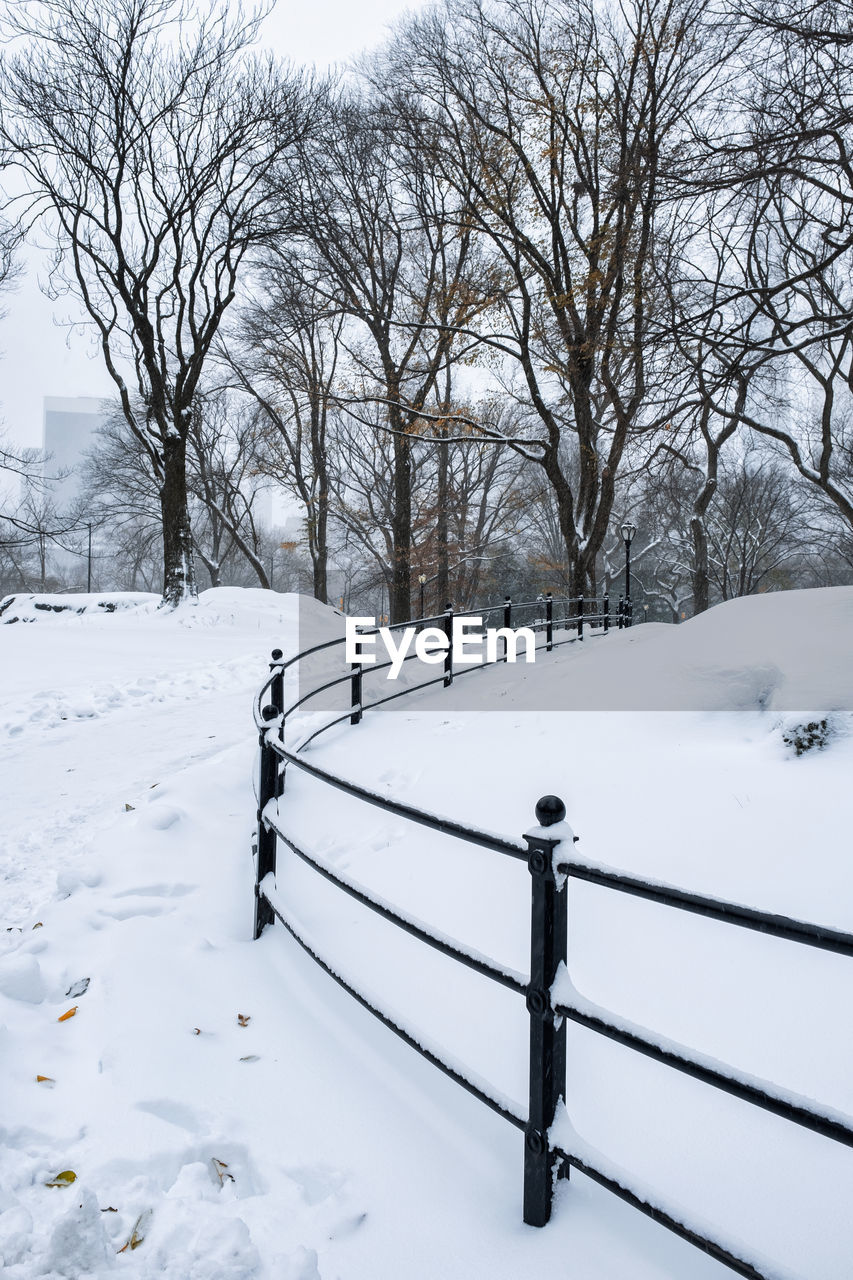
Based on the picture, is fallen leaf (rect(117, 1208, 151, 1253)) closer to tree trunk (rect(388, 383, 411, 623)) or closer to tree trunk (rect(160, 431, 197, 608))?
tree trunk (rect(160, 431, 197, 608))

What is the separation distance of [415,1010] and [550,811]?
1.66 metres

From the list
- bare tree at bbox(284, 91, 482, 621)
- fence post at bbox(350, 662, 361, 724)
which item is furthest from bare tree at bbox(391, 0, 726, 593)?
fence post at bbox(350, 662, 361, 724)

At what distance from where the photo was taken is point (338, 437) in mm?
31891

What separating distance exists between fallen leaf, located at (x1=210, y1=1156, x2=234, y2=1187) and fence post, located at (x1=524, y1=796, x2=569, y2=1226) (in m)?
0.85

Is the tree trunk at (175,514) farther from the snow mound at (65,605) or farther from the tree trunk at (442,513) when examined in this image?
the tree trunk at (442,513)

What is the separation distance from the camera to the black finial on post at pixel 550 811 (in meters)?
1.68

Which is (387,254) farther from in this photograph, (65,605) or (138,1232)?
(138,1232)

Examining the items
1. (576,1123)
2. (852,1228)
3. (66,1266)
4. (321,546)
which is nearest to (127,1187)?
(66,1266)

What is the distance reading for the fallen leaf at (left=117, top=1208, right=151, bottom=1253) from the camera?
70.2 inches

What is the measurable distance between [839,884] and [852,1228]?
1.79 m

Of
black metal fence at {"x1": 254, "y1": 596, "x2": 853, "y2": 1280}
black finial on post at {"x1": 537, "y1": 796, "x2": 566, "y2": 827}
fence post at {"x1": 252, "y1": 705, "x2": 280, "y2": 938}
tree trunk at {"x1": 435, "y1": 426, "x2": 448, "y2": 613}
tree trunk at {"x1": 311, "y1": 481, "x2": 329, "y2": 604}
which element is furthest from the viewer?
tree trunk at {"x1": 311, "y1": 481, "x2": 329, "y2": 604}

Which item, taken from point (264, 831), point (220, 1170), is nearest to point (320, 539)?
point (264, 831)

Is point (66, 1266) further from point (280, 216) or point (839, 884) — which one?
point (280, 216)

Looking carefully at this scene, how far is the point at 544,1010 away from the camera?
1.75 m
